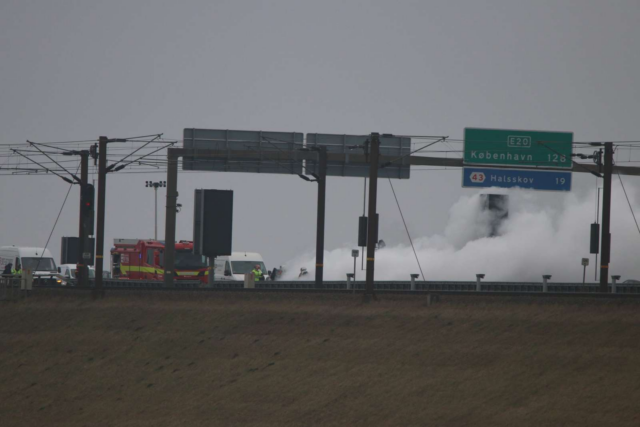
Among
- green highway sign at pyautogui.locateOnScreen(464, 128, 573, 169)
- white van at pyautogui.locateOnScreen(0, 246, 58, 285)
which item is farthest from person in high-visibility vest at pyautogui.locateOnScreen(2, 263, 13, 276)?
green highway sign at pyautogui.locateOnScreen(464, 128, 573, 169)

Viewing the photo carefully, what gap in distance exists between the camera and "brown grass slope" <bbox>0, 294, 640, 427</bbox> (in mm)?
25391

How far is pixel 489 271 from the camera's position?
74.5 metres

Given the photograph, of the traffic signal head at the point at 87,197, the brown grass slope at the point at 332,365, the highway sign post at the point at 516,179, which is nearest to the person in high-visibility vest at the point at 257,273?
the traffic signal head at the point at 87,197

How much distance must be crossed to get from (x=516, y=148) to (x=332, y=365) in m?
23.0

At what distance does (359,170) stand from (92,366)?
22701 millimetres

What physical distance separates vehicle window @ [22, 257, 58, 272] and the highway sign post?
26.3 m

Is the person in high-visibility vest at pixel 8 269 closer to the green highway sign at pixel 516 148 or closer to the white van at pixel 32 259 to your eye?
the white van at pixel 32 259

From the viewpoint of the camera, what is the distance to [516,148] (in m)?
50.0

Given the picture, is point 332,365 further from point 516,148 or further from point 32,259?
point 32,259

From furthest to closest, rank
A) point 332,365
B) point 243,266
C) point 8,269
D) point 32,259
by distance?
point 32,259
point 243,266
point 8,269
point 332,365

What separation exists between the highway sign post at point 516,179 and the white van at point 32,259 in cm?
2552

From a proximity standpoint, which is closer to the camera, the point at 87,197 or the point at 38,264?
the point at 87,197

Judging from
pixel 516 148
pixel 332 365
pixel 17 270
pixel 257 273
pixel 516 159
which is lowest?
pixel 332 365

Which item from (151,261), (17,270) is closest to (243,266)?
(151,261)
